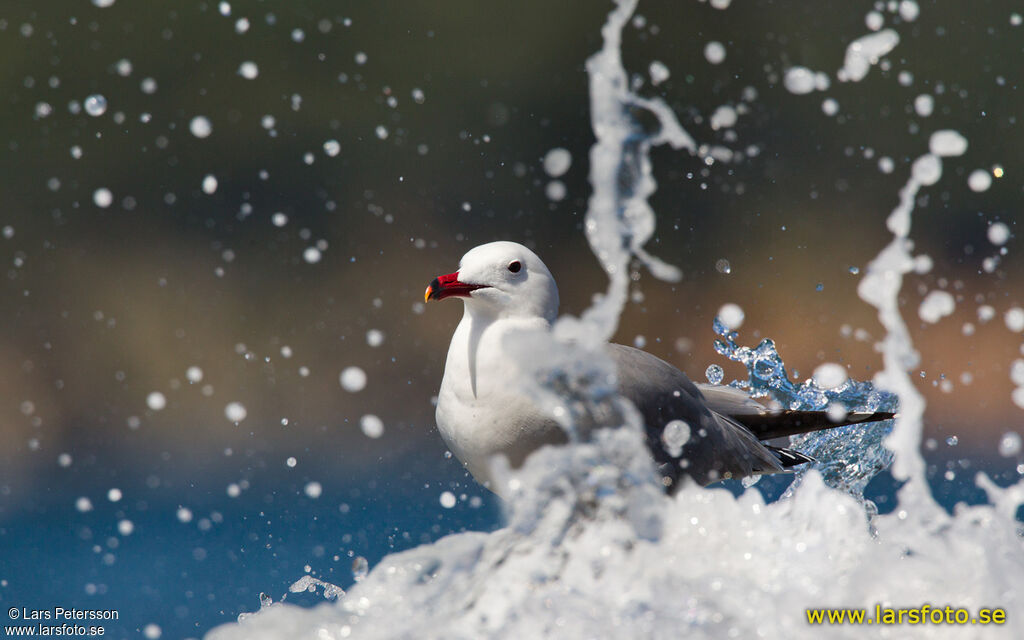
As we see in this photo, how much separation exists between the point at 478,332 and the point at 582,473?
573 mm

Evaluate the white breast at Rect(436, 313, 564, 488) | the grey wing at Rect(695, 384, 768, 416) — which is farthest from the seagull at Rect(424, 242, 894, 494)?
the grey wing at Rect(695, 384, 768, 416)

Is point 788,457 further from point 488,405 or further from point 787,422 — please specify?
point 488,405

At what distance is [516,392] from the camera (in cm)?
288

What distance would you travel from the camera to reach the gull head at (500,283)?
2945mm

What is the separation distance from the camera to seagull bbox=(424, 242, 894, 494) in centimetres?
290

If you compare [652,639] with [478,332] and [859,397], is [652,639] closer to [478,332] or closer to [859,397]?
[478,332]

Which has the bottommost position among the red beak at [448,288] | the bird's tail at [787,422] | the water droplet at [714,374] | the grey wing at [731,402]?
the bird's tail at [787,422]

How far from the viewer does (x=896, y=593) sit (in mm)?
2283

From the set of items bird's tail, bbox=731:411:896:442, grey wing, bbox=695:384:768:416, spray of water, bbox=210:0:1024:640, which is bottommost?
spray of water, bbox=210:0:1024:640

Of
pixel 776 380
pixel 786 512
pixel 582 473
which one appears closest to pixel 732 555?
pixel 786 512

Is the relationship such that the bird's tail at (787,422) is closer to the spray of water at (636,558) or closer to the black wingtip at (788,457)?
the black wingtip at (788,457)

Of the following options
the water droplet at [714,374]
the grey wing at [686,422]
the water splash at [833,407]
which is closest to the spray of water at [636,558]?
the grey wing at [686,422]

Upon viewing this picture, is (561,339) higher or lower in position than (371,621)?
higher

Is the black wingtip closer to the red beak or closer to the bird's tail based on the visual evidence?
the bird's tail
